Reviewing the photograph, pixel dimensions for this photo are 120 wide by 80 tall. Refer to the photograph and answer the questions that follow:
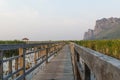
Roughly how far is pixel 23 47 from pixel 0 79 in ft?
8.45

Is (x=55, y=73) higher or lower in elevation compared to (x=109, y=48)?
lower

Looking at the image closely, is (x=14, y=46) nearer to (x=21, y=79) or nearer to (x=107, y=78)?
(x=21, y=79)

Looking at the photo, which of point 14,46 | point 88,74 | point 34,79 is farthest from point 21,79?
point 88,74

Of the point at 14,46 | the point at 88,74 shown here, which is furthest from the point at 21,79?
the point at 88,74

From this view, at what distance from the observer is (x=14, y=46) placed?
6.51 metres

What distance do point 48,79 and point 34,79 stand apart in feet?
1.47

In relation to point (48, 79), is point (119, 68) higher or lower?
higher

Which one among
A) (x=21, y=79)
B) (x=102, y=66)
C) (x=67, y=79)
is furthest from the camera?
(x=67, y=79)

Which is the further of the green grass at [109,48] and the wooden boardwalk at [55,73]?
the green grass at [109,48]

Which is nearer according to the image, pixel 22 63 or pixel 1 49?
pixel 1 49

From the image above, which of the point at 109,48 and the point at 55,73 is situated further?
the point at 109,48

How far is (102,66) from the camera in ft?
6.91

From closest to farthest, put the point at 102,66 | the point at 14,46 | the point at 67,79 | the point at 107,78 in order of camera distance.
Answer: the point at 107,78
the point at 102,66
the point at 14,46
the point at 67,79

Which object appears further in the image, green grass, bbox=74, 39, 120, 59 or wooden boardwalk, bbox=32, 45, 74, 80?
green grass, bbox=74, 39, 120, 59
